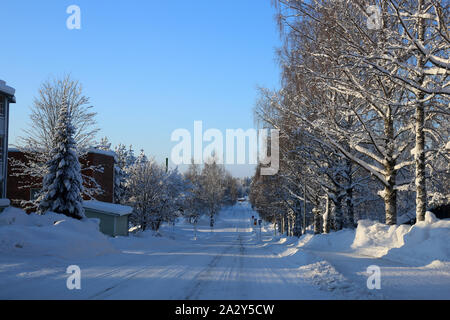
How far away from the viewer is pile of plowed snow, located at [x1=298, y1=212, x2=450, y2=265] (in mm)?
11375

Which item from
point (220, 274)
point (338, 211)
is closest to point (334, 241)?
point (338, 211)

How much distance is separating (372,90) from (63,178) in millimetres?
18312

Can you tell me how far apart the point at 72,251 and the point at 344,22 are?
11810 millimetres

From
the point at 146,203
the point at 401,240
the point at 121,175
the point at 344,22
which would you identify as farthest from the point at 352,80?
the point at 121,175

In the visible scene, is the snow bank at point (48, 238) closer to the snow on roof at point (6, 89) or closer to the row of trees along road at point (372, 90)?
the row of trees along road at point (372, 90)

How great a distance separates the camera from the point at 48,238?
47.2 feet

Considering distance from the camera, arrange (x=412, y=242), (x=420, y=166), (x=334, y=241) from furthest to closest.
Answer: (x=334, y=241), (x=420, y=166), (x=412, y=242)

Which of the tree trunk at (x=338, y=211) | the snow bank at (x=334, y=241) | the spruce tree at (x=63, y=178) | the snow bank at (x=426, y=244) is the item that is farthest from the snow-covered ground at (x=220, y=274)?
the tree trunk at (x=338, y=211)

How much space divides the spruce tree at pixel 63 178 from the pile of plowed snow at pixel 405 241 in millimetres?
15934

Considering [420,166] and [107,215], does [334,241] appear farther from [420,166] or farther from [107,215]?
[107,215]

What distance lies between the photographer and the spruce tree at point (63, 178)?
24.9m

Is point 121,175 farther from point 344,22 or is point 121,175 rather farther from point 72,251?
point 344,22

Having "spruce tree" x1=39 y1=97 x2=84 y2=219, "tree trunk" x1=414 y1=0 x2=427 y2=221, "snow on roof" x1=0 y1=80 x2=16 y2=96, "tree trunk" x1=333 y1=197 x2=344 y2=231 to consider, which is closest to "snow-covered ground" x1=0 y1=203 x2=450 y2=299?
"tree trunk" x1=414 y1=0 x2=427 y2=221
